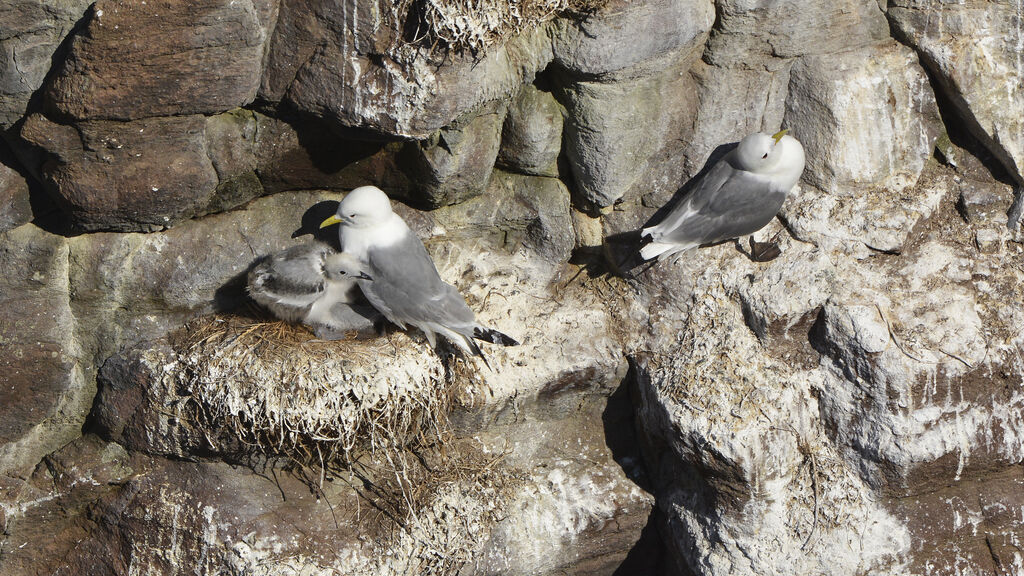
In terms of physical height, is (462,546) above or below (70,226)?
below

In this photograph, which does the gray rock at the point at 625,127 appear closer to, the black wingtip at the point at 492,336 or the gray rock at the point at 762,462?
the gray rock at the point at 762,462

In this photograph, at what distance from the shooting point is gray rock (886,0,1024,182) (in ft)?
13.5

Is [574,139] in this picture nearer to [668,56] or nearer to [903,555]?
[668,56]

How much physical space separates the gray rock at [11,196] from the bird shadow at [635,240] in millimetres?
2616

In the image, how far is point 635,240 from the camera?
438cm

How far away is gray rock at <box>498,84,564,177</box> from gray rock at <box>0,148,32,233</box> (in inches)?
80.9

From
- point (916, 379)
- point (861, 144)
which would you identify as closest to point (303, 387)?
point (916, 379)

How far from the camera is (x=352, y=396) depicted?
148 inches

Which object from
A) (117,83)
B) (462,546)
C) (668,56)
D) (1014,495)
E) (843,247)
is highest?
(668,56)

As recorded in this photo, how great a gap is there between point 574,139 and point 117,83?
195 cm

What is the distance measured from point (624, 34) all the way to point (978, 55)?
173cm

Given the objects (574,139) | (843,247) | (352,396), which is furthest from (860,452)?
(352,396)

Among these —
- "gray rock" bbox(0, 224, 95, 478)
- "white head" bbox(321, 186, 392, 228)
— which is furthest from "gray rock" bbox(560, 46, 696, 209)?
"gray rock" bbox(0, 224, 95, 478)

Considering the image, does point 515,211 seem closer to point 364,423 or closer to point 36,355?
point 364,423
